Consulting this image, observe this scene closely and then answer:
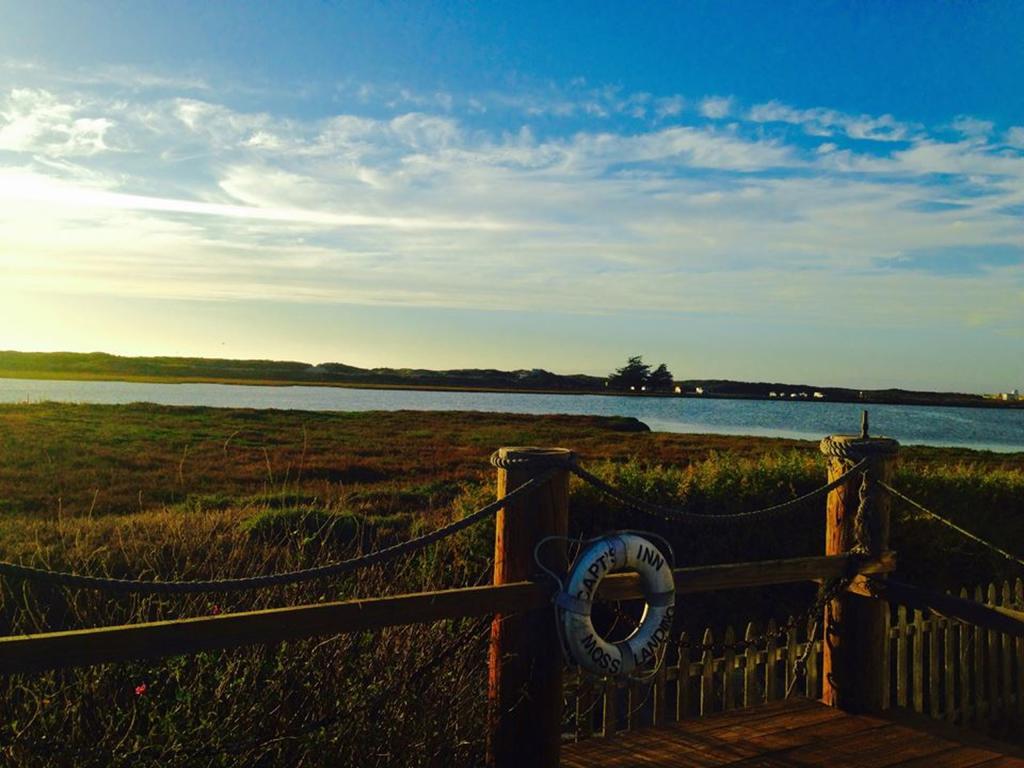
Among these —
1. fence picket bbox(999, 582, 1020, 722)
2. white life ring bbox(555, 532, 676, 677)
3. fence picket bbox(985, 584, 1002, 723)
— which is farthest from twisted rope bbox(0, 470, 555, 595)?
fence picket bbox(999, 582, 1020, 722)

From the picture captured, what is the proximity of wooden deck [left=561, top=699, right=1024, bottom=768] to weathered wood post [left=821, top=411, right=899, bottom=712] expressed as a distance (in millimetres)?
178

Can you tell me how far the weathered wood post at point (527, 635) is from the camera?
3.76 meters

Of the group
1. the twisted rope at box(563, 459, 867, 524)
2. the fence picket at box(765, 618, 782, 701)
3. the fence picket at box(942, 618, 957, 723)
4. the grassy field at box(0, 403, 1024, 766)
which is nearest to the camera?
the twisted rope at box(563, 459, 867, 524)

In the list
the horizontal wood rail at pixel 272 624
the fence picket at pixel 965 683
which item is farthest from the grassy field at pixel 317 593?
the fence picket at pixel 965 683

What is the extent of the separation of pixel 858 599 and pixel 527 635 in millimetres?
2277

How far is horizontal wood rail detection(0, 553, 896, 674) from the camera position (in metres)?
2.74

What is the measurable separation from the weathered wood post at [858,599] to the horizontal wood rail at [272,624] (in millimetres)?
1247

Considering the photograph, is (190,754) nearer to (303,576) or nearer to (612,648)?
(303,576)

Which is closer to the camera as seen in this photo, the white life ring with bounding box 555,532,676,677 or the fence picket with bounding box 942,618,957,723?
the white life ring with bounding box 555,532,676,677

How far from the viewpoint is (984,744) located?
469 centimetres

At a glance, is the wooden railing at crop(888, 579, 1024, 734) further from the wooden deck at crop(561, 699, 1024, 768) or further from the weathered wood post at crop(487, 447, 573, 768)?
the weathered wood post at crop(487, 447, 573, 768)

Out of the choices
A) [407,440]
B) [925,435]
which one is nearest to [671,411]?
[925,435]

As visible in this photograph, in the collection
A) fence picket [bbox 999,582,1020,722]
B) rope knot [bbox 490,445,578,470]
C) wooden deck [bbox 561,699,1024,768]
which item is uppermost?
rope knot [bbox 490,445,578,470]

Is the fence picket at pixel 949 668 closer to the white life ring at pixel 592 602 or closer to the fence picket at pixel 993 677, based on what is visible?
the fence picket at pixel 993 677
